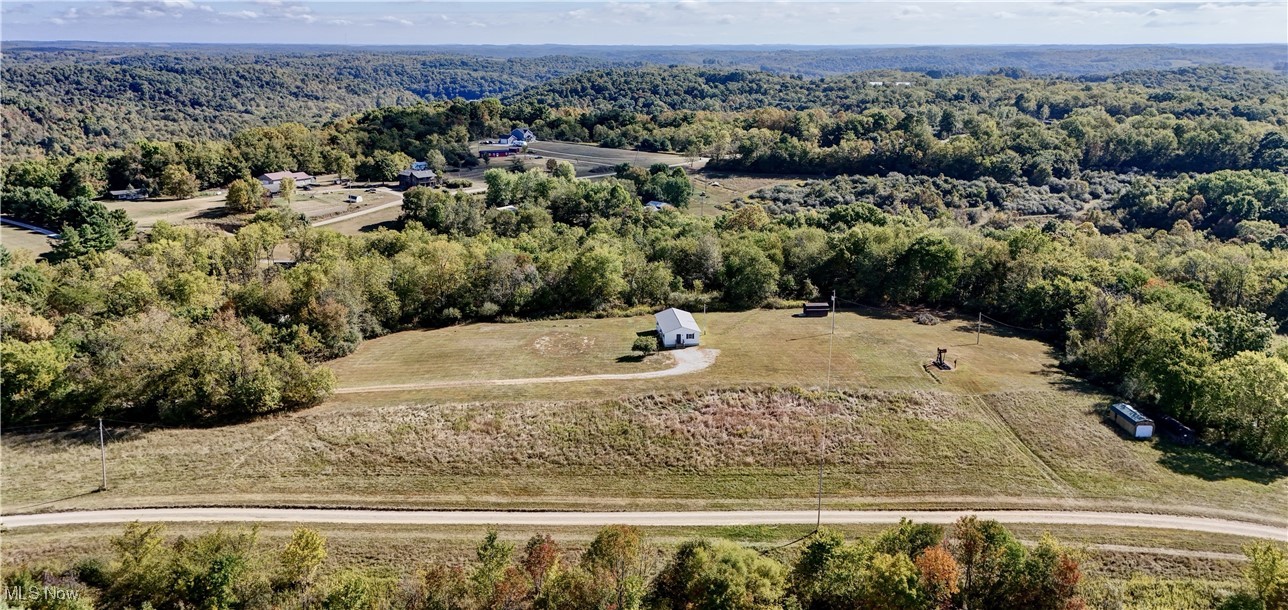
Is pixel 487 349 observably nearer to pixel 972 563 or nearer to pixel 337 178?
pixel 972 563

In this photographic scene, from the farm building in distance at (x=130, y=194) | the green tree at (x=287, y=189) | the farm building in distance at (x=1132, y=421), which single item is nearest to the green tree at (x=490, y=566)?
the farm building in distance at (x=1132, y=421)

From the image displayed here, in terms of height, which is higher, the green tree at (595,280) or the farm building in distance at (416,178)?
the farm building in distance at (416,178)

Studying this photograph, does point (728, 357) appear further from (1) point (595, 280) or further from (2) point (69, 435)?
(2) point (69, 435)

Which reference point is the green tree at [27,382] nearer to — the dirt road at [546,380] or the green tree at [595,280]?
the dirt road at [546,380]

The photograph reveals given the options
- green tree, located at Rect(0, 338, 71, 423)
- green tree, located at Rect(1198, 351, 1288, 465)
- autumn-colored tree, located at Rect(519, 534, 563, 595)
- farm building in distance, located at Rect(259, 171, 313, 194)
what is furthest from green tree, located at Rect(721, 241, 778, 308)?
farm building in distance, located at Rect(259, 171, 313, 194)

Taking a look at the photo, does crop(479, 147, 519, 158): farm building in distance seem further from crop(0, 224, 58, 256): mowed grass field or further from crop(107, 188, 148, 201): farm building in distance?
crop(0, 224, 58, 256): mowed grass field
